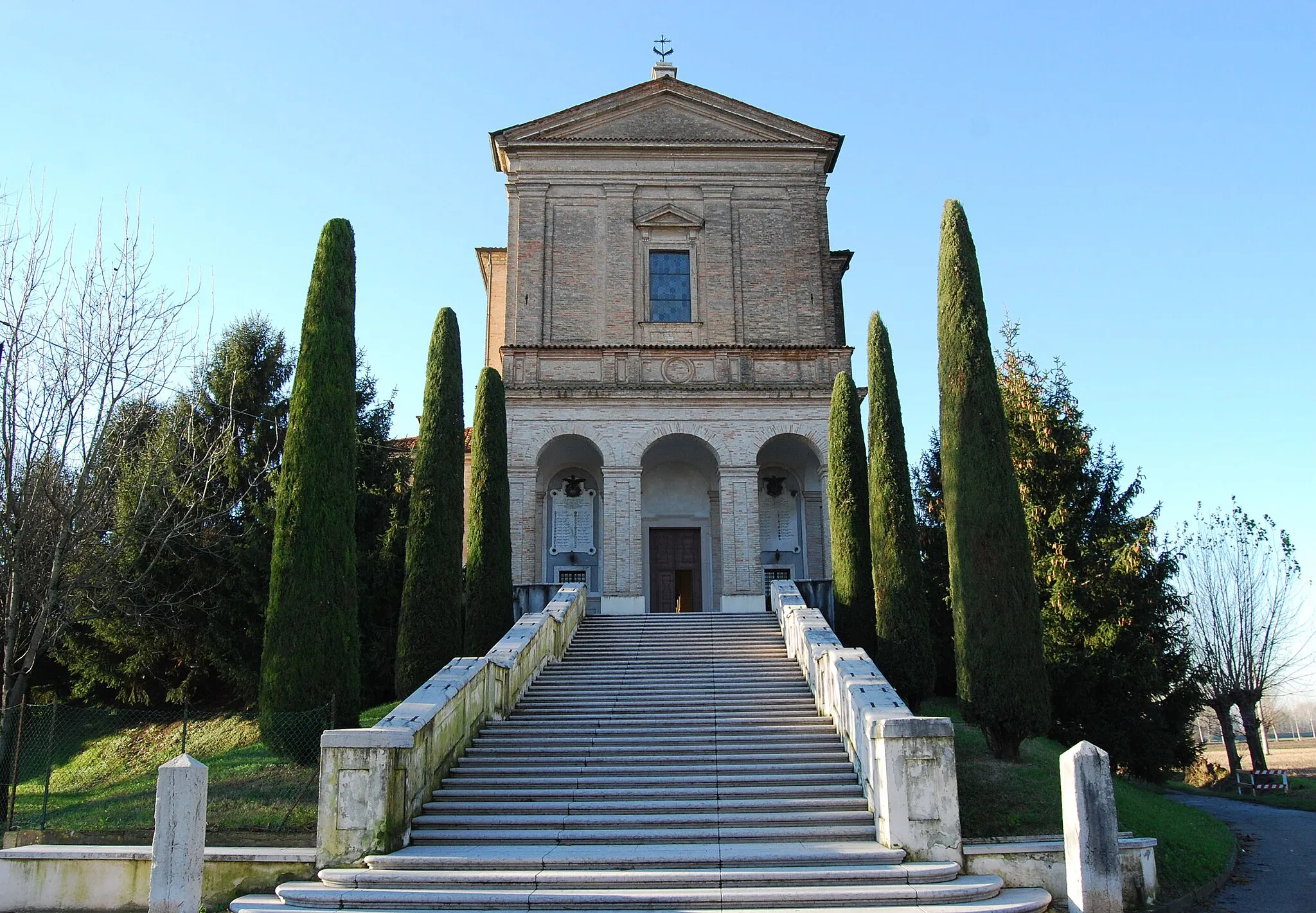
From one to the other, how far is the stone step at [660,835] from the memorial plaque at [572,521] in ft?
44.5

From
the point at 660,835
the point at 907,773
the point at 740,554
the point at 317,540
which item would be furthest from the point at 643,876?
the point at 740,554

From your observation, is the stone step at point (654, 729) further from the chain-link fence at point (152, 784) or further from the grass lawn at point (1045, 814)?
the chain-link fence at point (152, 784)

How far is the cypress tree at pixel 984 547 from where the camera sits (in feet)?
41.0

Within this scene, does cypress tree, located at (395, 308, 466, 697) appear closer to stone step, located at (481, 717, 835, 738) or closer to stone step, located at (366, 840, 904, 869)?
stone step, located at (481, 717, 835, 738)

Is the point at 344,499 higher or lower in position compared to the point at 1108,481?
lower

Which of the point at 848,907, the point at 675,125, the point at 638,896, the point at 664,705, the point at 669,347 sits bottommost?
the point at 848,907

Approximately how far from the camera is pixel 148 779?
49.7 feet

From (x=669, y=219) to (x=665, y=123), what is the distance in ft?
9.25

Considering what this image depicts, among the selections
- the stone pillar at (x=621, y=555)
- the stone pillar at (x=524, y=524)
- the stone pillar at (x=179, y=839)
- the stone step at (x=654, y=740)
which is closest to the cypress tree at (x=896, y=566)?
the stone step at (x=654, y=740)

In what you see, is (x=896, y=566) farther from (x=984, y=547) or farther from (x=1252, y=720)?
(x=1252, y=720)

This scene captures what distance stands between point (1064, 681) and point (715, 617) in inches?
257

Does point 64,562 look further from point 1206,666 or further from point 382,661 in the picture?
point 1206,666

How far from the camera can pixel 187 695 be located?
20906mm

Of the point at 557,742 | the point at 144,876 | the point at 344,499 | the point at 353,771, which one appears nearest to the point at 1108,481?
the point at 557,742
